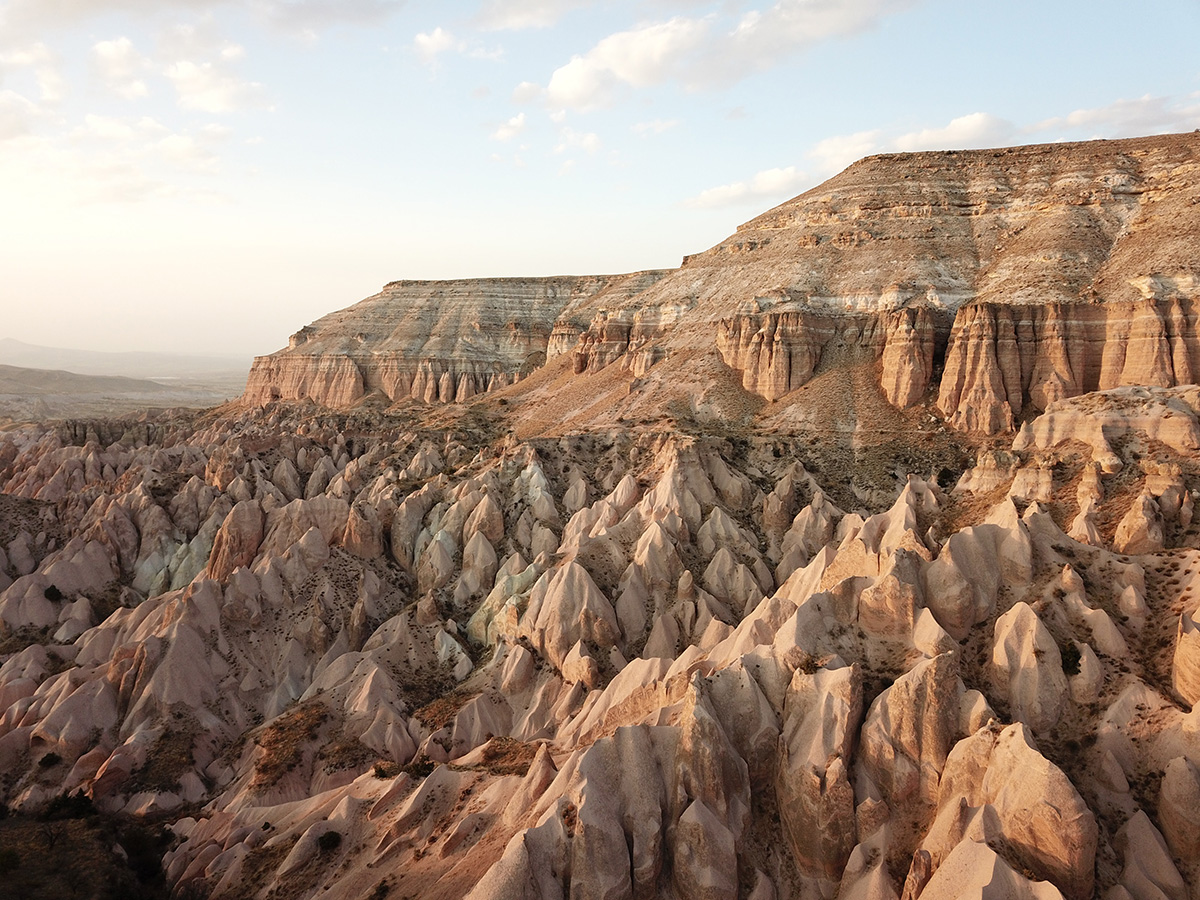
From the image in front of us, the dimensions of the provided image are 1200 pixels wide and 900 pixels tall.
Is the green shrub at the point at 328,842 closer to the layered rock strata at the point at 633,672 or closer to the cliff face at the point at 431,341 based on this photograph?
the layered rock strata at the point at 633,672

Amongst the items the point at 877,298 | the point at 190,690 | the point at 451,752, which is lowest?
the point at 451,752

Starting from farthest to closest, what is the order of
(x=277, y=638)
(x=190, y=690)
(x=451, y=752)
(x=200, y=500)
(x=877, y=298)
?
1. (x=877, y=298)
2. (x=200, y=500)
3. (x=277, y=638)
4. (x=190, y=690)
5. (x=451, y=752)

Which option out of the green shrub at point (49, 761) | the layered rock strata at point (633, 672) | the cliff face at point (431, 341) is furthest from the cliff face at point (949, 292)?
the green shrub at point (49, 761)

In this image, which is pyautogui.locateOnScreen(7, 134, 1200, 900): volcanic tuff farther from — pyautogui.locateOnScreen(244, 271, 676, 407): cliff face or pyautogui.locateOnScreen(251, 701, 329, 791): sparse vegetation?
pyautogui.locateOnScreen(244, 271, 676, 407): cliff face

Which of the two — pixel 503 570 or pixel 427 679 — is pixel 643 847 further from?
pixel 503 570

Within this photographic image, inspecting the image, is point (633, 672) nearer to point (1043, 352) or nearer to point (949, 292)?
point (1043, 352)

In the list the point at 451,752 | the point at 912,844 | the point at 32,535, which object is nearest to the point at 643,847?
the point at 912,844

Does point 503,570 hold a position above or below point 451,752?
above
